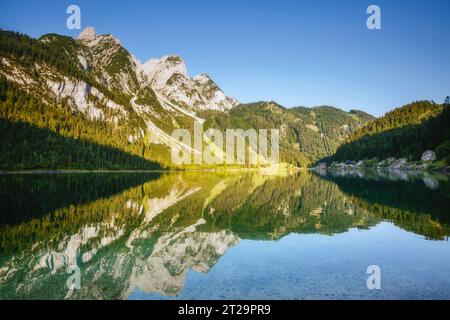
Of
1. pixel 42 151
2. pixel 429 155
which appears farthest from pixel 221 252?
pixel 429 155

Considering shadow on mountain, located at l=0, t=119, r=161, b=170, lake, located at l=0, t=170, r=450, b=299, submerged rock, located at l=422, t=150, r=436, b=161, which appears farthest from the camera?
submerged rock, located at l=422, t=150, r=436, b=161

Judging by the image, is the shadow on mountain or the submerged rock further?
the submerged rock

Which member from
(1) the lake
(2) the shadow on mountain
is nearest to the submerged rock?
(1) the lake

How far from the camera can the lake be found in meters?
17.6

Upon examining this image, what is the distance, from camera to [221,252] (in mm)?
25016

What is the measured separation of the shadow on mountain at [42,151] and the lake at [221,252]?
392ft

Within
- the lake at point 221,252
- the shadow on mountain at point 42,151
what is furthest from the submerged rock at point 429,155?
the shadow on mountain at point 42,151

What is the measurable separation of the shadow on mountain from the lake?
392ft

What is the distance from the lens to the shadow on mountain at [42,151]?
148750mm

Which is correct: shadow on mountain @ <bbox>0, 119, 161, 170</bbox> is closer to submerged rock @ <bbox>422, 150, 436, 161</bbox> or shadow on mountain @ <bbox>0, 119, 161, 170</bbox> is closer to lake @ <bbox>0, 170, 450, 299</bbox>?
lake @ <bbox>0, 170, 450, 299</bbox>

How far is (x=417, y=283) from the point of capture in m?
18.1
